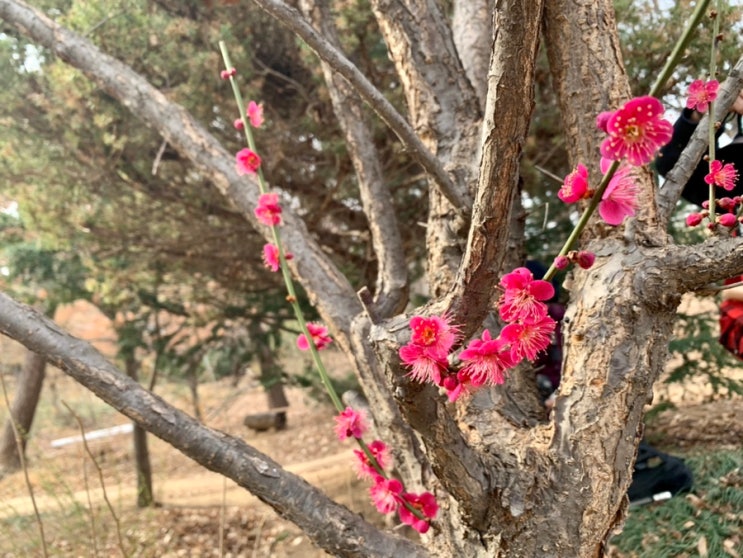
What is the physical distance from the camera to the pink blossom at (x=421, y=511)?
54.7 inches

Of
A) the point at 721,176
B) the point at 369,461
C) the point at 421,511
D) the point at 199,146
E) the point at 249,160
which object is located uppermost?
the point at 199,146

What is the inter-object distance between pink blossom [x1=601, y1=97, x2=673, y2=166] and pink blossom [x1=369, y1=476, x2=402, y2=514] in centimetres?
99

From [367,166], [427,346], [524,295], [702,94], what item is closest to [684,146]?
[702,94]

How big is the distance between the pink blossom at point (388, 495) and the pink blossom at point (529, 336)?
618 millimetres

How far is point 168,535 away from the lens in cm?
374

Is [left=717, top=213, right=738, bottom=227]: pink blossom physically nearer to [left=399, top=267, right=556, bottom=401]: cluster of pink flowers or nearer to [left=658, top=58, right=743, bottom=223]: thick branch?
[left=658, top=58, right=743, bottom=223]: thick branch

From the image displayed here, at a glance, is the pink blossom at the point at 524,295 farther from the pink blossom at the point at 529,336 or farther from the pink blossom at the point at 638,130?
the pink blossom at the point at 638,130

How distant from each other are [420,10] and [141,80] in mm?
1028

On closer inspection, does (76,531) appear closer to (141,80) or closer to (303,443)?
A: (141,80)

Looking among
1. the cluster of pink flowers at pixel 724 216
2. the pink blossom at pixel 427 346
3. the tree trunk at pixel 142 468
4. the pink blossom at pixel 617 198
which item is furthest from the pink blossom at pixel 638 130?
the tree trunk at pixel 142 468

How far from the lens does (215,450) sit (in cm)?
136

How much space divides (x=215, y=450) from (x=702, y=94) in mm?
1265

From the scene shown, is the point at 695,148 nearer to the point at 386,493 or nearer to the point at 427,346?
the point at 427,346

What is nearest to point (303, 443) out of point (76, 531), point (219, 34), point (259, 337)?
point (259, 337)
